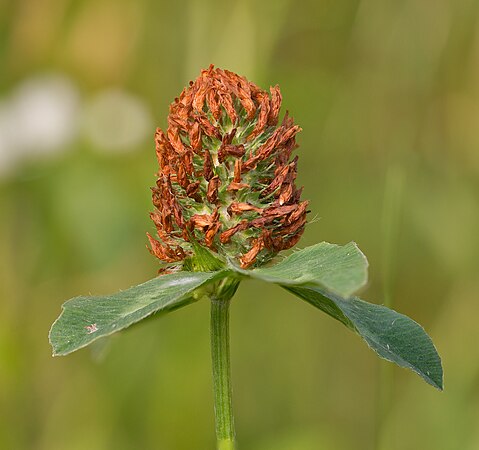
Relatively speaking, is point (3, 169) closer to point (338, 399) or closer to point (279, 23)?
point (279, 23)

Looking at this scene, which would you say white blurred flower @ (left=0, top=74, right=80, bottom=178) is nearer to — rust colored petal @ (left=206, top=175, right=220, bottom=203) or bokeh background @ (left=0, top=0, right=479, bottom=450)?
bokeh background @ (left=0, top=0, right=479, bottom=450)

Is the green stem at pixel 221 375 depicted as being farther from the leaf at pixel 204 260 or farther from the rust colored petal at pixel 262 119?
the rust colored petal at pixel 262 119

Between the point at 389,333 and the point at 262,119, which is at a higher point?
the point at 262,119

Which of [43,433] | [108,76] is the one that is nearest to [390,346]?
[43,433]

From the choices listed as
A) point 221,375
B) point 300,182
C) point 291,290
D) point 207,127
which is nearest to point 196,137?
point 207,127

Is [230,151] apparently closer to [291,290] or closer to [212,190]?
[212,190]

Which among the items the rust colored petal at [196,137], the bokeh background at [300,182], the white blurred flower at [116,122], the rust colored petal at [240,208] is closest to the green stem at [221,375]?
the rust colored petal at [240,208]
